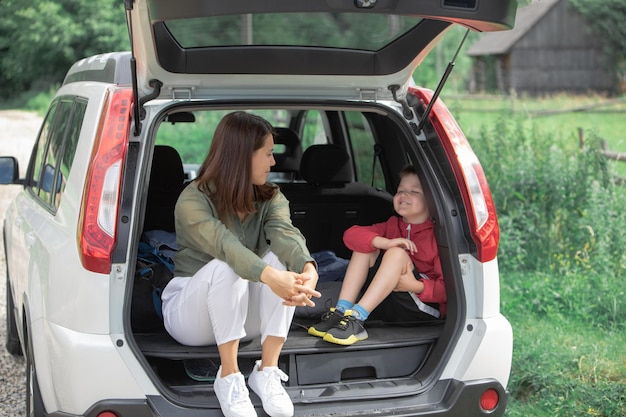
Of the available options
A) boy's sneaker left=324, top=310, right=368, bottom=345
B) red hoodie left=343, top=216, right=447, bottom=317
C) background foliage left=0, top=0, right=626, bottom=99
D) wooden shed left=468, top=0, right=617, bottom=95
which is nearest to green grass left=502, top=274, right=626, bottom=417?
red hoodie left=343, top=216, right=447, bottom=317

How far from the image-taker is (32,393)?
3.46 meters

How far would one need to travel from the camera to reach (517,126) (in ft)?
26.6

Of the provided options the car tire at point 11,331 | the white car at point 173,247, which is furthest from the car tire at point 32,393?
the car tire at point 11,331

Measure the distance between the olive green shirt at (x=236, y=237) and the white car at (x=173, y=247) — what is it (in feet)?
0.72

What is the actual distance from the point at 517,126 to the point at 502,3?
5264mm

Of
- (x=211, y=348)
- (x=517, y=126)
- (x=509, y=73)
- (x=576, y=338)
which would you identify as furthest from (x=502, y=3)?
(x=509, y=73)

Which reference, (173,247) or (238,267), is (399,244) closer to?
(238,267)

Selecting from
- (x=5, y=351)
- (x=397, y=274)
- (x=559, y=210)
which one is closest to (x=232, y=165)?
(x=397, y=274)

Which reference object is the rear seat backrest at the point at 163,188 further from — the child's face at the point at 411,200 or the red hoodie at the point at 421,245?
the child's face at the point at 411,200

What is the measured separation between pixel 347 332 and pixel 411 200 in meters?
0.76

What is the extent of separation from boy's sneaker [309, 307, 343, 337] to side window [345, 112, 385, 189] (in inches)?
61.8

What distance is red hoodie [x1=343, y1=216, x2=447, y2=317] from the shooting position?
394 cm

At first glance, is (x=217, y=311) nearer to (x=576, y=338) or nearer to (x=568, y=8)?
(x=576, y=338)

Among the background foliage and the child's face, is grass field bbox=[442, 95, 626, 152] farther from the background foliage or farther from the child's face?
the background foliage
